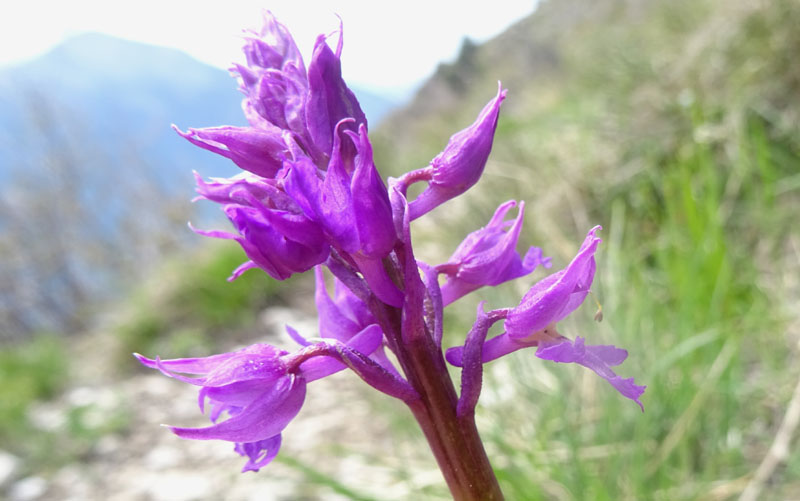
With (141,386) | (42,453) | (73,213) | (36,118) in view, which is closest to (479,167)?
(42,453)

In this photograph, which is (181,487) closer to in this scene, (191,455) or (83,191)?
(191,455)

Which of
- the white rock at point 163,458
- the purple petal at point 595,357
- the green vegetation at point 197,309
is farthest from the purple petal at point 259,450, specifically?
the green vegetation at point 197,309

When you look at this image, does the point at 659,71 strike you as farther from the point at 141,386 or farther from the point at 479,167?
the point at 141,386

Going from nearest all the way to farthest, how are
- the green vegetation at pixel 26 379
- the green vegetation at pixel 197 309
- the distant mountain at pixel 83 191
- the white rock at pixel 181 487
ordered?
the white rock at pixel 181 487 → the green vegetation at pixel 26 379 → the green vegetation at pixel 197 309 → the distant mountain at pixel 83 191

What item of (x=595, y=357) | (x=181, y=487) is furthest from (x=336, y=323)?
(x=181, y=487)

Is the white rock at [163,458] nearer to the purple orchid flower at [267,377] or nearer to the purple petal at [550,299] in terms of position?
the purple orchid flower at [267,377]

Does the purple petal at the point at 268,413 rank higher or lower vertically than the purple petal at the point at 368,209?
lower
